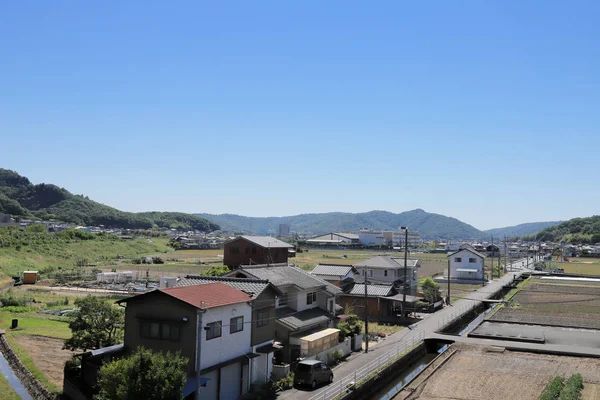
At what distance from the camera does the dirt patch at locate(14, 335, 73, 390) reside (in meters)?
20.9

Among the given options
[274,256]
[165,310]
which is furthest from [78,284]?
[165,310]

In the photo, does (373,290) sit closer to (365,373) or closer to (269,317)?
(365,373)

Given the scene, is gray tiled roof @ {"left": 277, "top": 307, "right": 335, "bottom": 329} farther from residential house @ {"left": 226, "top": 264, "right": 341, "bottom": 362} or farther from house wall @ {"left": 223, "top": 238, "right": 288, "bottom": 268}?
house wall @ {"left": 223, "top": 238, "right": 288, "bottom": 268}

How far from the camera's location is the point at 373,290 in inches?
1612

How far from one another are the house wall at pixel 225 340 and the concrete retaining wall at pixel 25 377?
20.3ft

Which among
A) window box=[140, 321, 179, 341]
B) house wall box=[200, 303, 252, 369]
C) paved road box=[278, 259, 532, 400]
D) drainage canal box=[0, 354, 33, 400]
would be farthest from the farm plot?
drainage canal box=[0, 354, 33, 400]

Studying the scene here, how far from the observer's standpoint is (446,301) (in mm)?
49344

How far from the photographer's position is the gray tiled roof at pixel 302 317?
80.5 ft

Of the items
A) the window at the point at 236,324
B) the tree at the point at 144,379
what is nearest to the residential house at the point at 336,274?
the window at the point at 236,324

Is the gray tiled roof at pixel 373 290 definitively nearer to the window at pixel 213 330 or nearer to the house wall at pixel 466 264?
the window at pixel 213 330

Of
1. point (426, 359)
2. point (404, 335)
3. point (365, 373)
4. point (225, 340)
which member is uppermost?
point (225, 340)

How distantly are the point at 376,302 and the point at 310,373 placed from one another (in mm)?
20223

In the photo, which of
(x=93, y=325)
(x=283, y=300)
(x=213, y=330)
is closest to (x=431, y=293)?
(x=283, y=300)

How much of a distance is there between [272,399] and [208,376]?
319 centimetres
